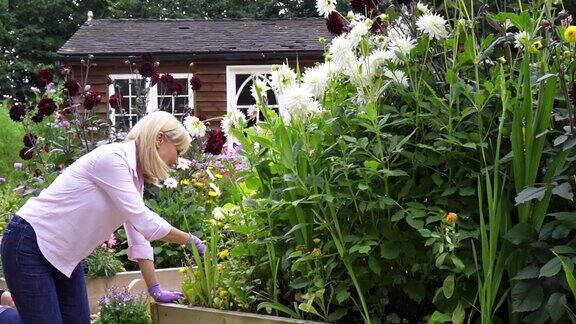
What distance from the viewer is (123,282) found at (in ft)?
15.4

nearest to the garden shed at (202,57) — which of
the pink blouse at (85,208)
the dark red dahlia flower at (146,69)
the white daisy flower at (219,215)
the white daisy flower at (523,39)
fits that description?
the dark red dahlia flower at (146,69)

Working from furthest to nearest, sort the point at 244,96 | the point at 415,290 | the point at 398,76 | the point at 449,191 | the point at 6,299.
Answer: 1. the point at 244,96
2. the point at 6,299
3. the point at 398,76
4. the point at 415,290
5. the point at 449,191

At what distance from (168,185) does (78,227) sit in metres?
2.61

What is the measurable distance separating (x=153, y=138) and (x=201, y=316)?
2.90 ft

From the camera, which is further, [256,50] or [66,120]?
[256,50]

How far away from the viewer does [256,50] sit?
571 inches

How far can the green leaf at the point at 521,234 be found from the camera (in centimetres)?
230

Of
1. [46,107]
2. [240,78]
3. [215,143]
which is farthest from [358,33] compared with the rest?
[240,78]

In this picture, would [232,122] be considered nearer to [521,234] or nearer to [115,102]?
[521,234]

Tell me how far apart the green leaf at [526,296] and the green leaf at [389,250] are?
0.43 metres

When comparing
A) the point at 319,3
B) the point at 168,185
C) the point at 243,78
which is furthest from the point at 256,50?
the point at 319,3

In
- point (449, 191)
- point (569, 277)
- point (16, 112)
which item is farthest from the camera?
point (16, 112)

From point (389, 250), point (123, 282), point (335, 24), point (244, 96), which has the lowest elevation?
point (123, 282)

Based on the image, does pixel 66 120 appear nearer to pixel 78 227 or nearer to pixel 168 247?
pixel 168 247
